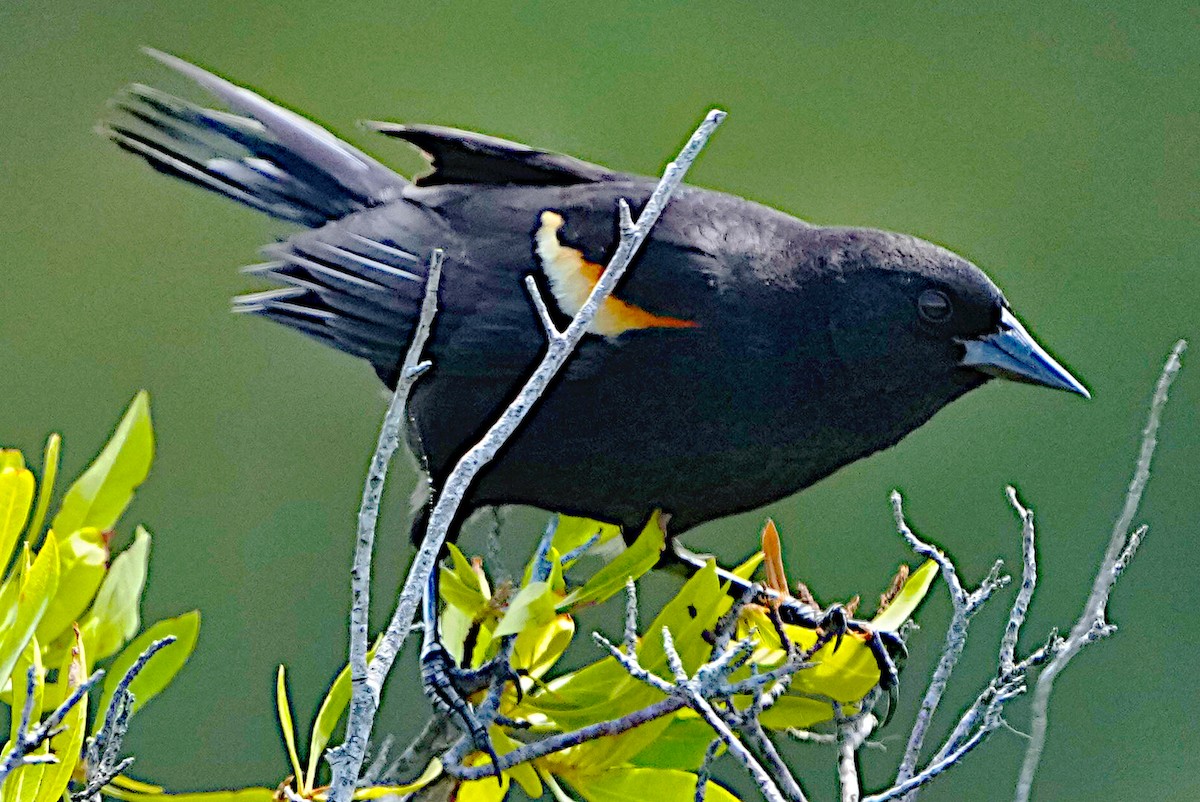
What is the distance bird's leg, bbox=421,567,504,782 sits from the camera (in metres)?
1.19

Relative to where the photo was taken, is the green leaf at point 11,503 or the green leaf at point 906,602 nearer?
the green leaf at point 11,503

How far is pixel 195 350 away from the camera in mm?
4332

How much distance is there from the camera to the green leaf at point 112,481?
1205 mm

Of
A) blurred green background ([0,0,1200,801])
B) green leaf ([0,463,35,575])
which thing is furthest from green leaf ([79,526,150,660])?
blurred green background ([0,0,1200,801])

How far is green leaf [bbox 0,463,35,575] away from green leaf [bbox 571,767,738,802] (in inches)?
18.1

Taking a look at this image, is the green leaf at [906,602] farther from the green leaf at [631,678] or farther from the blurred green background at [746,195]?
the blurred green background at [746,195]

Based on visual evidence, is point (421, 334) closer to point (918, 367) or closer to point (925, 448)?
point (918, 367)

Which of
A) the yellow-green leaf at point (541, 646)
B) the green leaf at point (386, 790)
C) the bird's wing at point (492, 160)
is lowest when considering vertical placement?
the green leaf at point (386, 790)

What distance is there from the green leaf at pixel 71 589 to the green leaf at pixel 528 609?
11.7 inches

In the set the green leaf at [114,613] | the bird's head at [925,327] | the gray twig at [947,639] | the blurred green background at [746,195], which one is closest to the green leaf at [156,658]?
the green leaf at [114,613]

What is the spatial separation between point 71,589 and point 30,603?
0.13 metres

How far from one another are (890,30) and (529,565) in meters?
3.74

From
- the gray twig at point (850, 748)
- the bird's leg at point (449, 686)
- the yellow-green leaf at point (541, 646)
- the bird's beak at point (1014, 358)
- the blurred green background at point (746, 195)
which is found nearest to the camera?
the gray twig at point (850, 748)

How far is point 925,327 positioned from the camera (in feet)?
5.35
